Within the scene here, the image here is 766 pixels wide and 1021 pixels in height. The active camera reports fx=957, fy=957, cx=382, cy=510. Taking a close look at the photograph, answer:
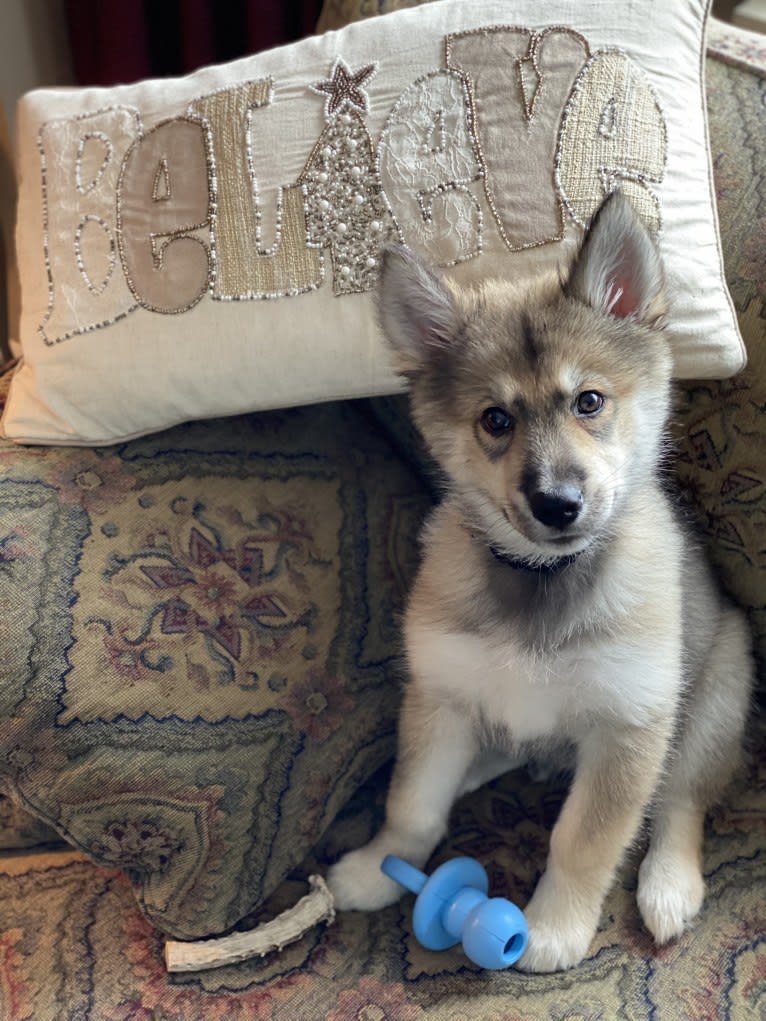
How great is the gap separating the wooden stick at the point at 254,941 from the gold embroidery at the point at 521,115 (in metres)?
1.20

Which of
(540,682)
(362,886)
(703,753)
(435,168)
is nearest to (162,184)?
(435,168)

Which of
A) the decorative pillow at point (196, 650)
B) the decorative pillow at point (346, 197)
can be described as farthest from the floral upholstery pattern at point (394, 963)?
the decorative pillow at point (346, 197)

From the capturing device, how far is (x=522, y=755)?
1.80 m

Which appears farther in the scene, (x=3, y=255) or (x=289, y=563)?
(x=3, y=255)

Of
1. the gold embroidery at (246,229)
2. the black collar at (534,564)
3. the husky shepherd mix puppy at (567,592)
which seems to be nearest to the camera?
the husky shepherd mix puppy at (567,592)

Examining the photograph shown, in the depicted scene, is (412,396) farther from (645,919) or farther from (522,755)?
(645,919)

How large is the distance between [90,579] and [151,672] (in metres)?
0.19

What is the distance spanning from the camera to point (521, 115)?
5.37 feet

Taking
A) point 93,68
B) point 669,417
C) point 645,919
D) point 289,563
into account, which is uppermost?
point 93,68

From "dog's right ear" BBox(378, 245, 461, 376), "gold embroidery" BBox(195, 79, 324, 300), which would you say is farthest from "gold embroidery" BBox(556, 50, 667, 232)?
"gold embroidery" BBox(195, 79, 324, 300)

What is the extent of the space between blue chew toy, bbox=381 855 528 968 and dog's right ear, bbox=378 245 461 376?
847 millimetres

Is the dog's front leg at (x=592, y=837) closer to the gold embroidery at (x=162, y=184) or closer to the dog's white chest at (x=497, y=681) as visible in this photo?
the dog's white chest at (x=497, y=681)

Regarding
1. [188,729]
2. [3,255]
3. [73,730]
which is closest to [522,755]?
[188,729]

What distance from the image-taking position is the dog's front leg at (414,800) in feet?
5.70
